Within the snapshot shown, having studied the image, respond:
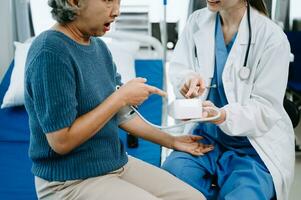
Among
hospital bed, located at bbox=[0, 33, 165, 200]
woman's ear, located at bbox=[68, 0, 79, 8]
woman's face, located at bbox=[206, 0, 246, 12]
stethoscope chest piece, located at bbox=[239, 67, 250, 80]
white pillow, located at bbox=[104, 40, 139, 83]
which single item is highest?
woman's ear, located at bbox=[68, 0, 79, 8]

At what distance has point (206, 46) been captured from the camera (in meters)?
1.70

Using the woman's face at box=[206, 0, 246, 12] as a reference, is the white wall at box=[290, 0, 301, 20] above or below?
below

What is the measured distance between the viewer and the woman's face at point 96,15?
118cm

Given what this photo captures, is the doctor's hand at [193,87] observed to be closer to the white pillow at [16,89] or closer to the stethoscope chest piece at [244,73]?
the stethoscope chest piece at [244,73]

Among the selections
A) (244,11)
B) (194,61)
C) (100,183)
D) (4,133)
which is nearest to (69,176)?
(100,183)

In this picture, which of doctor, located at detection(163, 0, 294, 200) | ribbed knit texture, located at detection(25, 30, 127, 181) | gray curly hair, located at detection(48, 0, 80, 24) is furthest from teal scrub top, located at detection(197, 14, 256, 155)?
gray curly hair, located at detection(48, 0, 80, 24)

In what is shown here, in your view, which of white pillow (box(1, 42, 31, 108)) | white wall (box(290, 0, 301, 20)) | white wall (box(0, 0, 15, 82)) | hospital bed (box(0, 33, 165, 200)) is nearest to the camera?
hospital bed (box(0, 33, 165, 200))

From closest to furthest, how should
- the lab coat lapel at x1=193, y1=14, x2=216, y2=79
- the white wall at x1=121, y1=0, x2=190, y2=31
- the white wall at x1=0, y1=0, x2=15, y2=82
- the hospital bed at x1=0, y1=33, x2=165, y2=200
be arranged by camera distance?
1. the lab coat lapel at x1=193, y1=14, x2=216, y2=79
2. the hospital bed at x1=0, y1=33, x2=165, y2=200
3. the white wall at x1=0, y1=0, x2=15, y2=82
4. the white wall at x1=121, y1=0, x2=190, y2=31

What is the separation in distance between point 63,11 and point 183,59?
2.43 feet

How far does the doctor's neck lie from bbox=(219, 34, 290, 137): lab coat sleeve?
8.3 inches

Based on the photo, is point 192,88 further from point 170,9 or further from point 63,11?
point 170,9

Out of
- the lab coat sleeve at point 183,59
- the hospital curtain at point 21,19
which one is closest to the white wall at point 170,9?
the hospital curtain at point 21,19

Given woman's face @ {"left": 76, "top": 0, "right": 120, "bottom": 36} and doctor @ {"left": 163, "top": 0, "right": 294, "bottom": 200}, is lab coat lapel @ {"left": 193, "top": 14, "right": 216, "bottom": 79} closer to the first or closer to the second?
doctor @ {"left": 163, "top": 0, "right": 294, "bottom": 200}

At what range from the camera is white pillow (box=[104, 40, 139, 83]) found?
2429 mm
